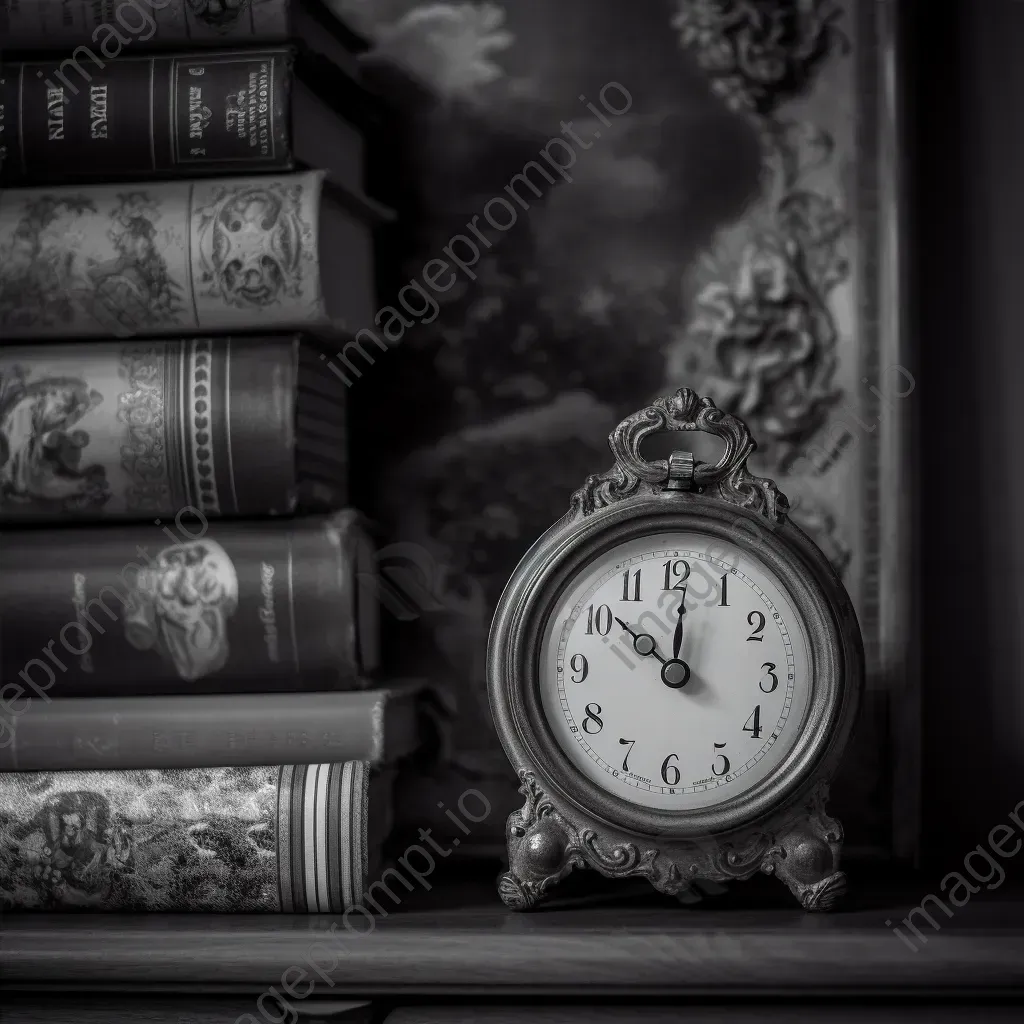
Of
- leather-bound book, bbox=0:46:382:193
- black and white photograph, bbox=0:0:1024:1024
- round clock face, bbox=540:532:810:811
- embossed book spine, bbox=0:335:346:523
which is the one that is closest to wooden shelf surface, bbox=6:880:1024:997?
black and white photograph, bbox=0:0:1024:1024

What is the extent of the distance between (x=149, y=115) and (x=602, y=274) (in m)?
0.42

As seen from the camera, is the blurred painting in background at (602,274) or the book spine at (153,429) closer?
the book spine at (153,429)

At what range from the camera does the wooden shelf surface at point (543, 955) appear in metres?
0.81

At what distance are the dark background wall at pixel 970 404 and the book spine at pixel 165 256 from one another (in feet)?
1.81

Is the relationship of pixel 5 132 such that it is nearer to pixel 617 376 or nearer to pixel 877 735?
pixel 617 376

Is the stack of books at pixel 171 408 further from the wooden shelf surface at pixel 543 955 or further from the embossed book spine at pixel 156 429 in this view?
the wooden shelf surface at pixel 543 955

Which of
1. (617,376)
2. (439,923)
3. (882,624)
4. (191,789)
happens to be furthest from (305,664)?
(882,624)

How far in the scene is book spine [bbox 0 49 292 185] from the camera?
0.97 meters

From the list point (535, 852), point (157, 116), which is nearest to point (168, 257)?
point (157, 116)

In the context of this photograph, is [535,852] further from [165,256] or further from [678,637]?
[165,256]

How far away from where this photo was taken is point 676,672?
2.94ft

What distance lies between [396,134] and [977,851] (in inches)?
33.4

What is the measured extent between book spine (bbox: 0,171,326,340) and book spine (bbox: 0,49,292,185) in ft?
0.06

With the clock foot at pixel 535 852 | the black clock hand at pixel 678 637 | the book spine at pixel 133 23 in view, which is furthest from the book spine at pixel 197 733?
the book spine at pixel 133 23
